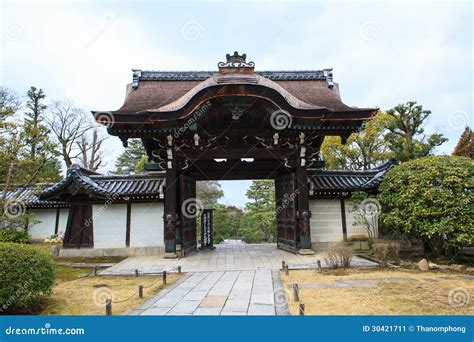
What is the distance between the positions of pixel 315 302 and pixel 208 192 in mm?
23233

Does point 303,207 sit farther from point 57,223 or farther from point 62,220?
point 57,223

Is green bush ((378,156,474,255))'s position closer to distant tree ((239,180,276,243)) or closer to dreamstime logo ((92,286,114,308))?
dreamstime logo ((92,286,114,308))

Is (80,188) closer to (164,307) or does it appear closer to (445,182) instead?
(164,307)

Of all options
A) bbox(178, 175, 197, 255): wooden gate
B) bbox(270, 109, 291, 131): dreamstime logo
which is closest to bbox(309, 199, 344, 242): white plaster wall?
bbox(270, 109, 291, 131): dreamstime logo

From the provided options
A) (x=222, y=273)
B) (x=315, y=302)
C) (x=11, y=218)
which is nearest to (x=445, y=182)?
(x=315, y=302)

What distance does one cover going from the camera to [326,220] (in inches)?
473

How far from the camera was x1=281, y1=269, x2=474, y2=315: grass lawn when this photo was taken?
15.0 ft

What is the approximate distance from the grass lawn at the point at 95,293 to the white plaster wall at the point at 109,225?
3.46m

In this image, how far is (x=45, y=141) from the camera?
10.6m

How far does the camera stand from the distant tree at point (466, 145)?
24281 mm

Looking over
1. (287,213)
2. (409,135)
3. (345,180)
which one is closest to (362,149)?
(409,135)
